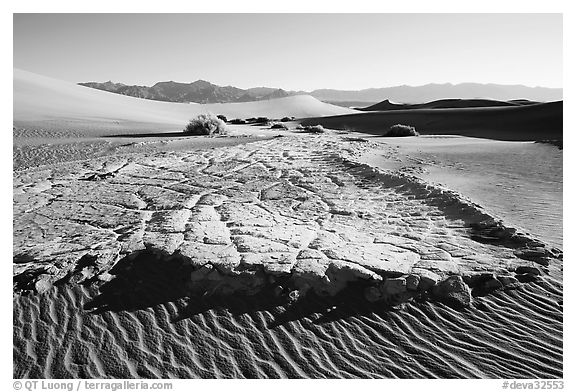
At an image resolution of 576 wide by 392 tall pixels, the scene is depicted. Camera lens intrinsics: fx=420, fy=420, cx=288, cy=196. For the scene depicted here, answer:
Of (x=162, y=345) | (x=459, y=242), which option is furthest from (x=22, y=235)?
(x=459, y=242)

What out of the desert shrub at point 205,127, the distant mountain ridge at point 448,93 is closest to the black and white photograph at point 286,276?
the desert shrub at point 205,127

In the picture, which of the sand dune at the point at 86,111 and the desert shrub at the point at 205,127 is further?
the sand dune at the point at 86,111

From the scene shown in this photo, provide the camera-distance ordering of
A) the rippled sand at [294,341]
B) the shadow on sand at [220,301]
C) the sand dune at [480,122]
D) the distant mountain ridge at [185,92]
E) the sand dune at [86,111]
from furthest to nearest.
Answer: the distant mountain ridge at [185,92], the sand dune at [480,122], the sand dune at [86,111], the shadow on sand at [220,301], the rippled sand at [294,341]

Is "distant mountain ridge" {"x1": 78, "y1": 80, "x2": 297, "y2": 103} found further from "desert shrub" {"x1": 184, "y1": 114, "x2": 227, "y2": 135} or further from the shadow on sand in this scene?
the shadow on sand

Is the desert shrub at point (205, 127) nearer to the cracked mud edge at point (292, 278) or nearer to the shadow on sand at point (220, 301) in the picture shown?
the cracked mud edge at point (292, 278)

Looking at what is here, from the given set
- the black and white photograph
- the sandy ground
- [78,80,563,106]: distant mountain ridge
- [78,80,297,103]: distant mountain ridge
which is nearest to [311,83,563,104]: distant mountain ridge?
[78,80,563,106]: distant mountain ridge
